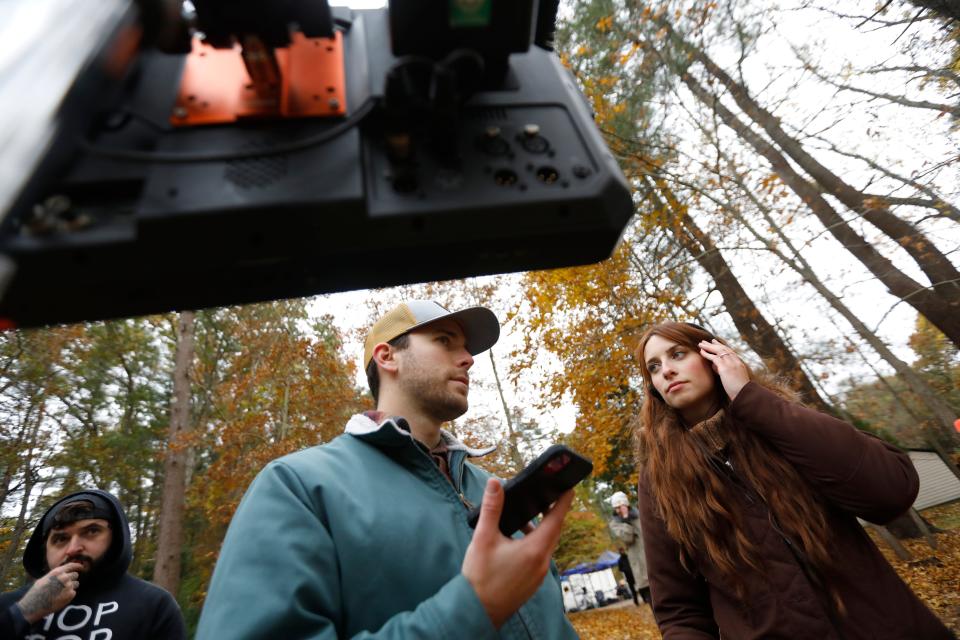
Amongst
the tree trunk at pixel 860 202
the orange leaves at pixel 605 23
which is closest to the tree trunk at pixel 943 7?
the tree trunk at pixel 860 202

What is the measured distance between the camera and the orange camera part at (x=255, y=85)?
2.54ft

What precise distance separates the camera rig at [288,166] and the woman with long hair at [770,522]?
65.3 inches

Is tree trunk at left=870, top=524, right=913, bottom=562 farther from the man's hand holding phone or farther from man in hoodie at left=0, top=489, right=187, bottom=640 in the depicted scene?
man in hoodie at left=0, top=489, right=187, bottom=640

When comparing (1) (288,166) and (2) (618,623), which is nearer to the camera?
(1) (288,166)

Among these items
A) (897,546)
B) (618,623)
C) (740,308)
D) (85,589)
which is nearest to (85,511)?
(85,589)

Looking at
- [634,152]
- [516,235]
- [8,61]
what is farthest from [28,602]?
[634,152]

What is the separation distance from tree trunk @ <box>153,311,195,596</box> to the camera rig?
9.71 metres

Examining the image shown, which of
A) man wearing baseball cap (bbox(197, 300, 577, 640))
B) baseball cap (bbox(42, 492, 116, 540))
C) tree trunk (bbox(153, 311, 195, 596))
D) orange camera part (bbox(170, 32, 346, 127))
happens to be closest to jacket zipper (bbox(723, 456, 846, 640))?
man wearing baseball cap (bbox(197, 300, 577, 640))

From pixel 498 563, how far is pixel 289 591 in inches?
20.1

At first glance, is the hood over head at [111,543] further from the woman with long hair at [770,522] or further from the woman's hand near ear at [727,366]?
the woman's hand near ear at [727,366]

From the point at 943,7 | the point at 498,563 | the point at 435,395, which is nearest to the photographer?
the point at 498,563

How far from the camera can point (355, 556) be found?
4.43 feet

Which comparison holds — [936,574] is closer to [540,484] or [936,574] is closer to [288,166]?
[540,484]

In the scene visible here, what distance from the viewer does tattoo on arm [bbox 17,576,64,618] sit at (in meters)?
2.50
